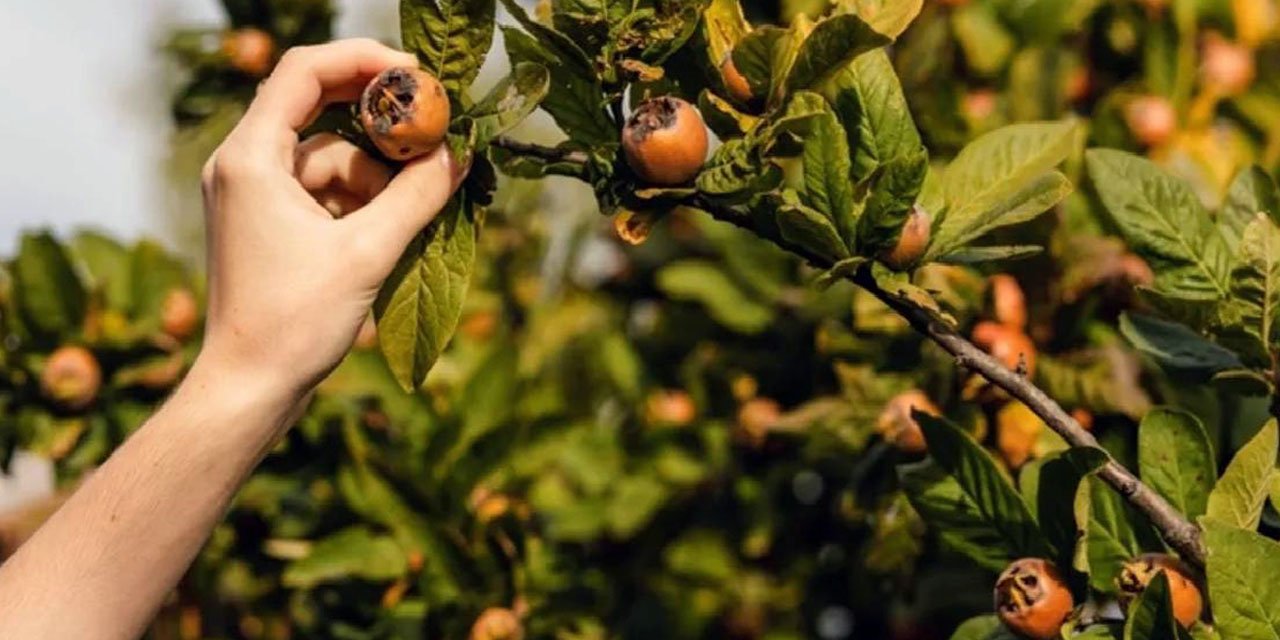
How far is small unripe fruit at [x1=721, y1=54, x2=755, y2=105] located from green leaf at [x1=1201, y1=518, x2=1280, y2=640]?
0.37 metres

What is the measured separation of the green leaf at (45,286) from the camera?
6.63 feet

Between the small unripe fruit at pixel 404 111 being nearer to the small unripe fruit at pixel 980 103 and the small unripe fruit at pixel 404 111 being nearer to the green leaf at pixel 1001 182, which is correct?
the green leaf at pixel 1001 182

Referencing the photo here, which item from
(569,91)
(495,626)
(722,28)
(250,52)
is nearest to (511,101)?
(569,91)

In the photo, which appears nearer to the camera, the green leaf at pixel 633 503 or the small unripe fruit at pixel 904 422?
the small unripe fruit at pixel 904 422

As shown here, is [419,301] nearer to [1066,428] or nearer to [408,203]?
[408,203]

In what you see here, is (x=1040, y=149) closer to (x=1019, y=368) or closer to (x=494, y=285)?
(x=1019, y=368)

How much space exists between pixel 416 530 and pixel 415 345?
0.70 m

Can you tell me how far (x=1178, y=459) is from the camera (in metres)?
1.17

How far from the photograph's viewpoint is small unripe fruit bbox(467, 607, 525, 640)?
1744 millimetres

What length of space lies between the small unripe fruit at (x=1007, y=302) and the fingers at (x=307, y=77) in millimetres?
710

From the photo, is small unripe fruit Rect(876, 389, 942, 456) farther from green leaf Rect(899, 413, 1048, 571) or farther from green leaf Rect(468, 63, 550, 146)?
green leaf Rect(468, 63, 550, 146)

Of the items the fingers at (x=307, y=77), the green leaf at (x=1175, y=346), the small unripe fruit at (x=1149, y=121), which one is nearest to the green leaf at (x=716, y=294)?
the small unripe fruit at (x=1149, y=121)

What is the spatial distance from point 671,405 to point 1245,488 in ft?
3.86

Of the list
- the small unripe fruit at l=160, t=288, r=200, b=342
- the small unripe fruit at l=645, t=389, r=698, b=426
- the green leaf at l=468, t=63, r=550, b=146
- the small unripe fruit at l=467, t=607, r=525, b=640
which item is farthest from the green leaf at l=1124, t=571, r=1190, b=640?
the small unripe fruit at l=160, t=288, r=200, b=342
